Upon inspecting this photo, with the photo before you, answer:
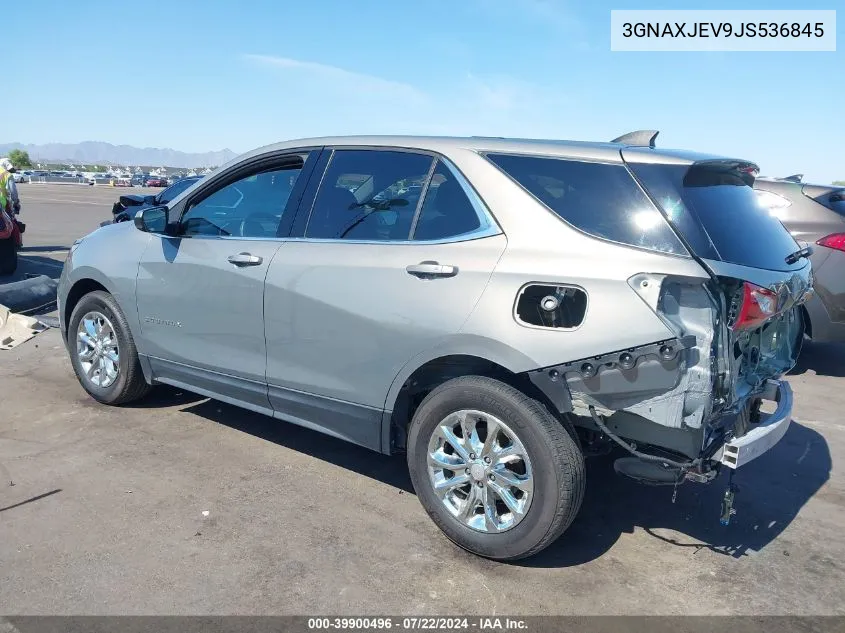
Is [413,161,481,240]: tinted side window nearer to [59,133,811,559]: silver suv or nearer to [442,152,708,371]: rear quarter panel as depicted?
[59,133,811,559]: silver suv

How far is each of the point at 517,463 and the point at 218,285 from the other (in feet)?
6.98

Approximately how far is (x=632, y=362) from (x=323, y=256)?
1737 mm

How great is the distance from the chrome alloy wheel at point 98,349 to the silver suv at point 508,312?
1.04 m

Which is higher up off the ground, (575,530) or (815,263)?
(815,263)

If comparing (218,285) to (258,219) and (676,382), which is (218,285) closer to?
(258,219)

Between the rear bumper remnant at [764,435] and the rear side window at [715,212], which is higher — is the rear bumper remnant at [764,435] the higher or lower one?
the lower one

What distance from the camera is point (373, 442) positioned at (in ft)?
12.3

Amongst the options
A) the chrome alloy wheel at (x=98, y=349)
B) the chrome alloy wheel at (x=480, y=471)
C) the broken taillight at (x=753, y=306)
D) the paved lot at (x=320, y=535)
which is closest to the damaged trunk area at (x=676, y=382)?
the broken taillight at (x=753, y=306)

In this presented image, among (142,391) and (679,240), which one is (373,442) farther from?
(142,391)

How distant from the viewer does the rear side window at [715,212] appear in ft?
9.95

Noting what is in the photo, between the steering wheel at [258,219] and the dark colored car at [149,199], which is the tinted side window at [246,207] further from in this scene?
the dark colored car at [149,199]

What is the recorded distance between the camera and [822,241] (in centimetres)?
640

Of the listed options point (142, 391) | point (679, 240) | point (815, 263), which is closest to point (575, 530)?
point (679, 240)

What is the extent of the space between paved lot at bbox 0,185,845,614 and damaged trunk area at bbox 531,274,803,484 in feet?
1.94
